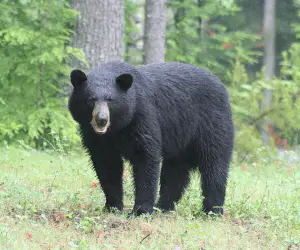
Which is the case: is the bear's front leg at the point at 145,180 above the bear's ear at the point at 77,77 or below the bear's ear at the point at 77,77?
below

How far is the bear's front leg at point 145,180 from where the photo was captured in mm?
6723

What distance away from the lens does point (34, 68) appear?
482 inches

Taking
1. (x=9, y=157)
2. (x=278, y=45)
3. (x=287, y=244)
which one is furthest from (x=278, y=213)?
(x=278, y=45)

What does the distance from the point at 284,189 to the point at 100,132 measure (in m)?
4.11

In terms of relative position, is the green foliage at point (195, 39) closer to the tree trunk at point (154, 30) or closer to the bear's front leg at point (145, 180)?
the tree trunk at point (154, 30)

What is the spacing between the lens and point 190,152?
761 centimetres

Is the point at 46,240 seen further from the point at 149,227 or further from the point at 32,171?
the point at 32,171

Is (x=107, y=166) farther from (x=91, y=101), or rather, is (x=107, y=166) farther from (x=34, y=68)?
(x=34, y=68)

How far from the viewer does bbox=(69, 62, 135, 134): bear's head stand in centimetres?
623

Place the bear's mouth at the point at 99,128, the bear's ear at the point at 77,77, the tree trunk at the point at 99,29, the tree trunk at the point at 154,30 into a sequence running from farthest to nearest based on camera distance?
the tree trunk at the point at 154,30
the tree trunk at the point at 99,29
the bear's ear at the point at 77,77
the bear's mouth at the point at 99,128

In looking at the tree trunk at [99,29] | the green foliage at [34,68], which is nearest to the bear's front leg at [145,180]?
the green foliage at [34,68]

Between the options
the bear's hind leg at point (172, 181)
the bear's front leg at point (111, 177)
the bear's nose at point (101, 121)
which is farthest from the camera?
the bear's hind leg at point (172, 181)

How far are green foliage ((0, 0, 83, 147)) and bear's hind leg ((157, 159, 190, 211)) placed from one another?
4.21 metres

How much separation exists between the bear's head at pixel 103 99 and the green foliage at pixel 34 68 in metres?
5.35
